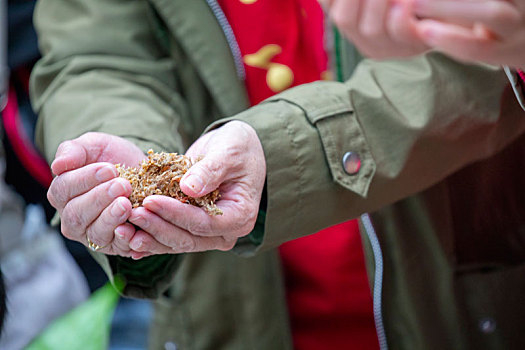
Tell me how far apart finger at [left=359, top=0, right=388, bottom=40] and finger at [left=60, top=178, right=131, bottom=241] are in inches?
16.7

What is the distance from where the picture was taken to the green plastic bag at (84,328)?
75.8 inches

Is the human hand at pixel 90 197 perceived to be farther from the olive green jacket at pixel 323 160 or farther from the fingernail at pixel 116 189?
the olive green jacket at pixel 323 160

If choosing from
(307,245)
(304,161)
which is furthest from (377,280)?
(304,161)

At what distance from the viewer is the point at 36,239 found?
2.16m

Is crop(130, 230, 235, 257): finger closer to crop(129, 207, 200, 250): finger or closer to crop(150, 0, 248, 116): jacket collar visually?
crop(129, 207, 200, 250): finger

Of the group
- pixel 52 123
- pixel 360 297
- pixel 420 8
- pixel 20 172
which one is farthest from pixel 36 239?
pixel 420 8

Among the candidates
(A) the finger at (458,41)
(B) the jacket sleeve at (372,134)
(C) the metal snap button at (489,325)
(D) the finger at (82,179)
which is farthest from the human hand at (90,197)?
(C) the metal snap button at (489,325)

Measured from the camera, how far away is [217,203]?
104cm

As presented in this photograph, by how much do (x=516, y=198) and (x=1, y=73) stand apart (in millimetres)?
1566

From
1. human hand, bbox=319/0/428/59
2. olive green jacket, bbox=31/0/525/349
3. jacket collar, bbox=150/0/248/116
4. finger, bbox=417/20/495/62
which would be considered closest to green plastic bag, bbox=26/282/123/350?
olive green jacket, bbox=31/0/525/349

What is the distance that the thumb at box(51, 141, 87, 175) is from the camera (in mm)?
995

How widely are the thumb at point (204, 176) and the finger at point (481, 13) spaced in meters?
0.39

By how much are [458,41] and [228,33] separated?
0.77 meters

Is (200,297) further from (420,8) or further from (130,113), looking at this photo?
(420,8)
